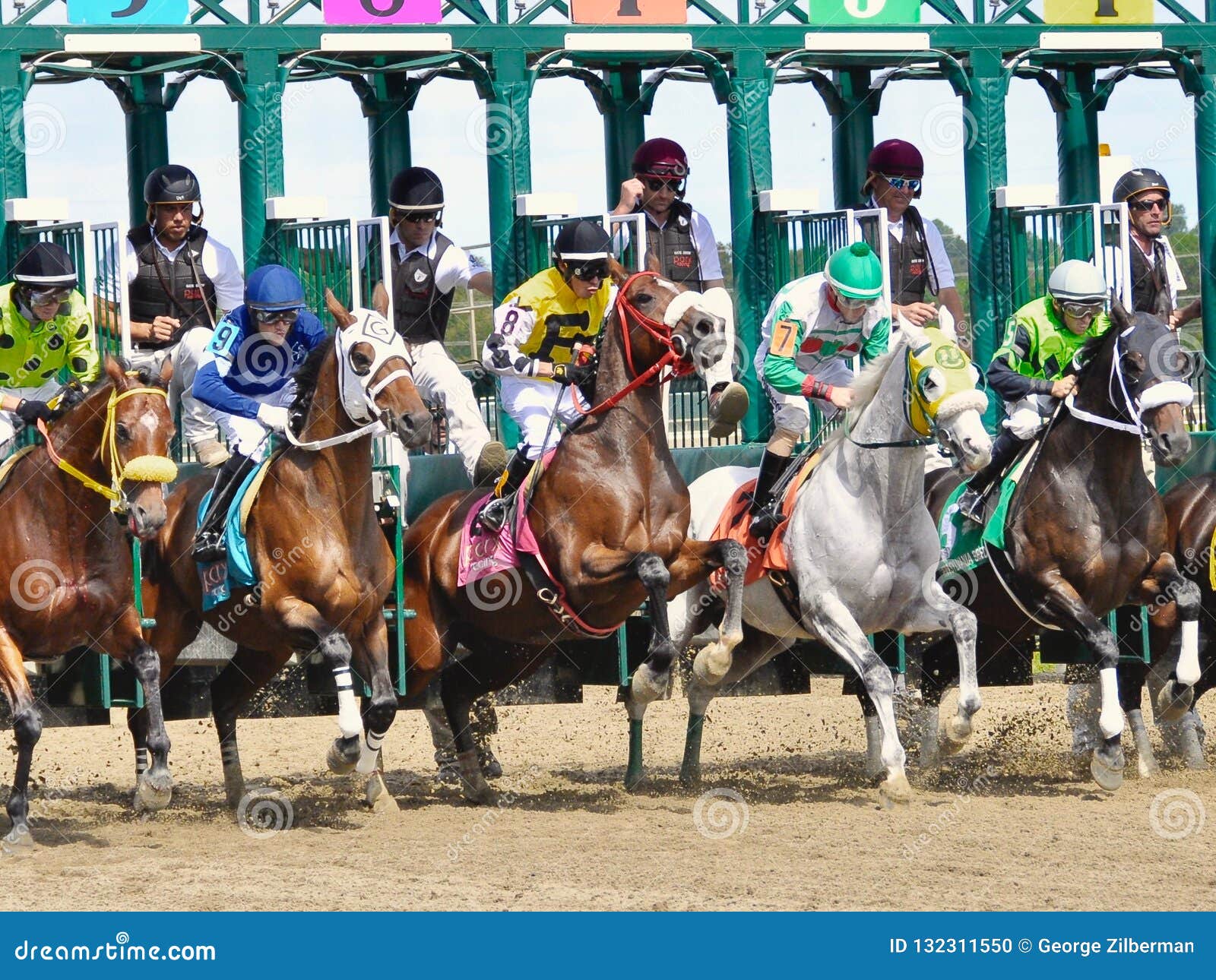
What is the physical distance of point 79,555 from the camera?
780 centimetres

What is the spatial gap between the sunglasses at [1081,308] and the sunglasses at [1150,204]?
5.20 feet

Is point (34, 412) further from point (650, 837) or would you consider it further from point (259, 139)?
point (650, 837)

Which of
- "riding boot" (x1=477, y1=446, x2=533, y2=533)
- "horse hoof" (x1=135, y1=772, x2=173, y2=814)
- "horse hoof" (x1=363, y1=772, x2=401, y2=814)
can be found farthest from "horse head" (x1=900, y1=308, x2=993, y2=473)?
"horse hoof" (x1=135, y1=772, x2=173, y2=814)

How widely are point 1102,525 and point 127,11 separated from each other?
16.8ft

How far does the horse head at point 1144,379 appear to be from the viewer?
8.00m

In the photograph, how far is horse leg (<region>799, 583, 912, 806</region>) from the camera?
7898mm

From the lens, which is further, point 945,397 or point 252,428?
point 252,428

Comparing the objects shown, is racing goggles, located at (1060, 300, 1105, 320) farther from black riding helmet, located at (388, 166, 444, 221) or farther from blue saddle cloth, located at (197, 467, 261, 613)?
blue saddle cloth, located at (197, 467, 261, 613)

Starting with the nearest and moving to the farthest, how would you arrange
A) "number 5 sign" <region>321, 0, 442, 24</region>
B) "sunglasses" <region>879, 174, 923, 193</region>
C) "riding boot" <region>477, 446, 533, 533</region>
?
"riding boot" <region>477, 446, 533, 533</region>, "sunglasses" <region>879, 174, 923, 193</region>, "number 5 sign" <region>321, 0, 442, 24</region>

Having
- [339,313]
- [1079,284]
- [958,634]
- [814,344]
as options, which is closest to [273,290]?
[339,313]

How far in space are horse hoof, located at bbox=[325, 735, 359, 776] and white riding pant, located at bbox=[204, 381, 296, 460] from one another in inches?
46.0

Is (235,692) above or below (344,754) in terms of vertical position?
above

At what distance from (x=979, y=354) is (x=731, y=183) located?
63.6 inches

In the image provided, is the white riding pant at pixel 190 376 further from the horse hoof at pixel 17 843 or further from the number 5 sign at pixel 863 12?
the number 5 sign at pixel 863 12
